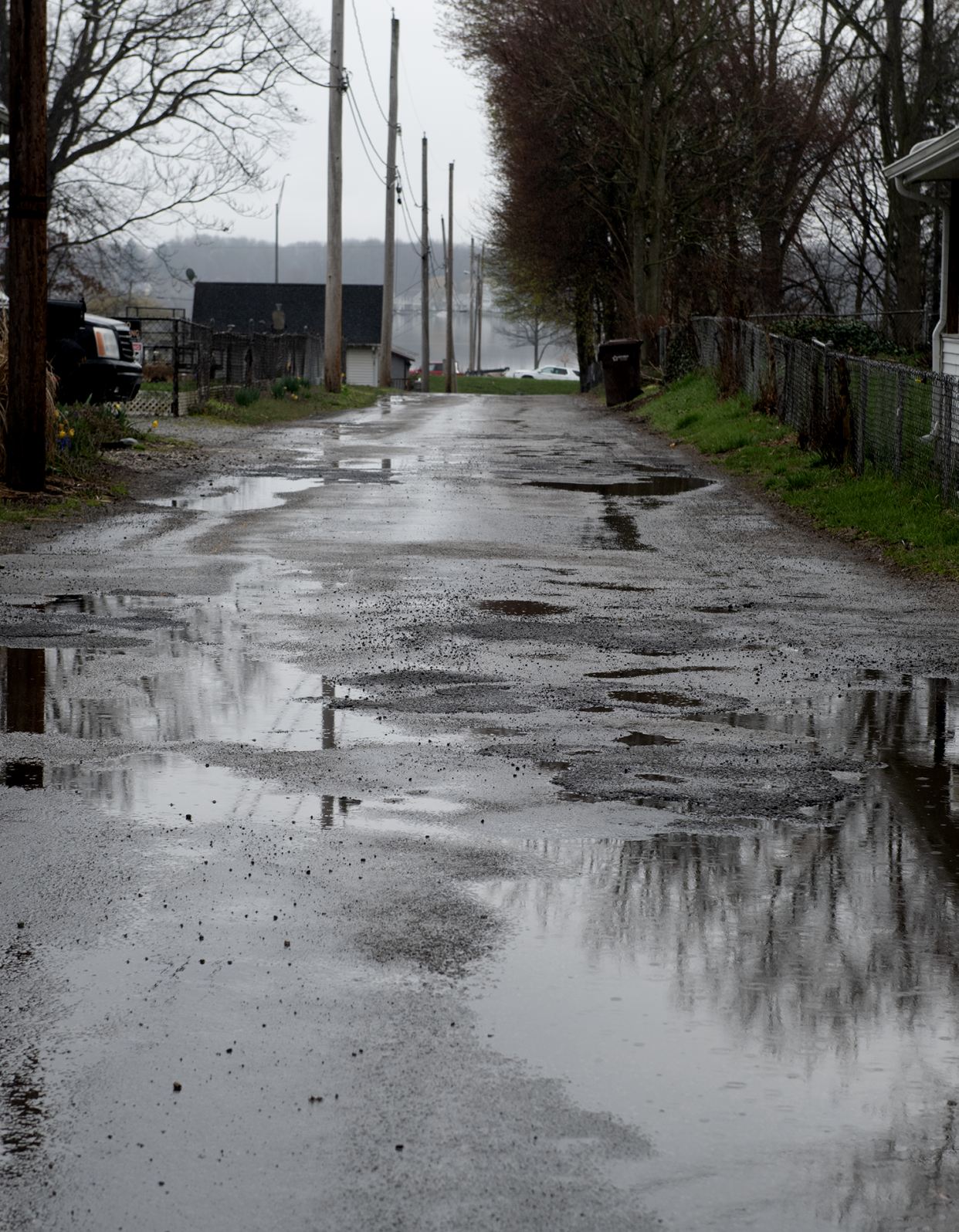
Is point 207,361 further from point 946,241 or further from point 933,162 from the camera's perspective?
point 933,162

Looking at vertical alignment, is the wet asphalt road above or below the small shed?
below

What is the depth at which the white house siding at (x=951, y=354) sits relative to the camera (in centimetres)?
1842

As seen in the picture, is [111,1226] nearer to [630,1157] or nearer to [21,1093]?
[21,1093]

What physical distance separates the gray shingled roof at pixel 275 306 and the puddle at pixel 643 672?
7485 cm

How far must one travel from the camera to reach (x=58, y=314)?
78.2ft

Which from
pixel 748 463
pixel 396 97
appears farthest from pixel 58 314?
pixel 396 97

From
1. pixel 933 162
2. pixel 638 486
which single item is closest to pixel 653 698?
pixel 638 486

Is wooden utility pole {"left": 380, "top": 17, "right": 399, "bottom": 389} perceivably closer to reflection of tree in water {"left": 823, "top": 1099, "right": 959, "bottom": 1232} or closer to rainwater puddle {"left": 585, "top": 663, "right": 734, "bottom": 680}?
rainwater puddle {"left": 585, "top": 663, "right": 734, "bottom": 680}

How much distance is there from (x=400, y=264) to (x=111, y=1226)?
588 feet

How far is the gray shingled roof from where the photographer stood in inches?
3233

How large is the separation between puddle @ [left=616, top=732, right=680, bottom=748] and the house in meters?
75.9

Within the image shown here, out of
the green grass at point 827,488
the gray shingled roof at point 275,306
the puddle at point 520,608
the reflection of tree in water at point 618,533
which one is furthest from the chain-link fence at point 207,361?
the gray shingled roof at point 275,306

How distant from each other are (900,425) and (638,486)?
3.86 metres

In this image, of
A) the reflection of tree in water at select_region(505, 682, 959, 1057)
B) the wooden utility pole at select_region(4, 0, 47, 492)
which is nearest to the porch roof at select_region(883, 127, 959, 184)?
the wooden utility pole at select_region(4, 0, 47, 492)
